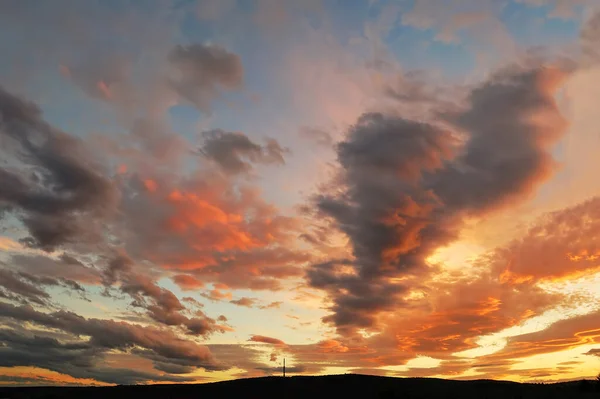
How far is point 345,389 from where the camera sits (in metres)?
83.1

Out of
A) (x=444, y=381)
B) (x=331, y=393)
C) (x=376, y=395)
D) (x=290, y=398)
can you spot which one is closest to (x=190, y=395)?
(x=290, y=398)

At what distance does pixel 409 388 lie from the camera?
256 ft

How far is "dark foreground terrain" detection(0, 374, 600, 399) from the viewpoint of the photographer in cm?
7144

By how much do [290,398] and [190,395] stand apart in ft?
59.0

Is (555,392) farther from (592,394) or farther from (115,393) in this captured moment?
(115,393)

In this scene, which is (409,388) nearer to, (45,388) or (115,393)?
(115,393)

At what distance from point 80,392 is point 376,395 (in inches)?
2089

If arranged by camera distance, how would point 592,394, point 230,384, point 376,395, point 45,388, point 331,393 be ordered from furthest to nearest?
point 45,388
point 230,384
point 331,393
point 376,395
point 592,394

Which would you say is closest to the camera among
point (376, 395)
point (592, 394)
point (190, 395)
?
point (592, 394)

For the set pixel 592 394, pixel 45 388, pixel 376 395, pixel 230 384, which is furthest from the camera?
pixel 45 388

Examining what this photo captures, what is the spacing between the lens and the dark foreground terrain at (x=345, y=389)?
71438 mm

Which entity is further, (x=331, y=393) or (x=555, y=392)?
(x=331, y=393)

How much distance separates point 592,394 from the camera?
220 ft

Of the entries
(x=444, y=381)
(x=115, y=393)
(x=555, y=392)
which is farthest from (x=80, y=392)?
(x=555, y=392)
